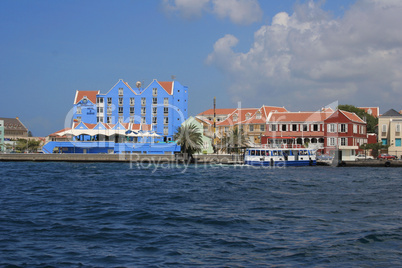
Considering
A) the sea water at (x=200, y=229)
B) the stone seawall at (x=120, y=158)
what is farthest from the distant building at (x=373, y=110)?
the sea water at (x=200, y=229)

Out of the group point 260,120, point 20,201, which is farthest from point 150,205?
point 260,120

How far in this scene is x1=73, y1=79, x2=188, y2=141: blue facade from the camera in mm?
103062

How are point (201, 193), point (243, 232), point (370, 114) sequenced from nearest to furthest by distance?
1. point (243, 232)
2. point (201, 193)
3. point (370, 114)

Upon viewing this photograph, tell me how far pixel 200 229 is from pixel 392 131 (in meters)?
74.8

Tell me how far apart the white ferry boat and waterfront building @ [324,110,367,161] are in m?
13.8

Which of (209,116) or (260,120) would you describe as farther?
(209,116)

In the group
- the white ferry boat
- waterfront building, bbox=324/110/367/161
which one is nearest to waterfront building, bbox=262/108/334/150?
waterfront building, bbox=324/110/367/161

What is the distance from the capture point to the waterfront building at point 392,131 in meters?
85.5

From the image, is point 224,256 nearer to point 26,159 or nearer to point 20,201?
point 20,201

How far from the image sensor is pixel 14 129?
15950 cm

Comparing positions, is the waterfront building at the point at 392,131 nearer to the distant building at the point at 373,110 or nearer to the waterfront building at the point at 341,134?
the waterfront building at the point at 341,134

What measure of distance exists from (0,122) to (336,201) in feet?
444

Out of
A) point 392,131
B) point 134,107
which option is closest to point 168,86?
point 134,107

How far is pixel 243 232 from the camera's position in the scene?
18.8 meters
